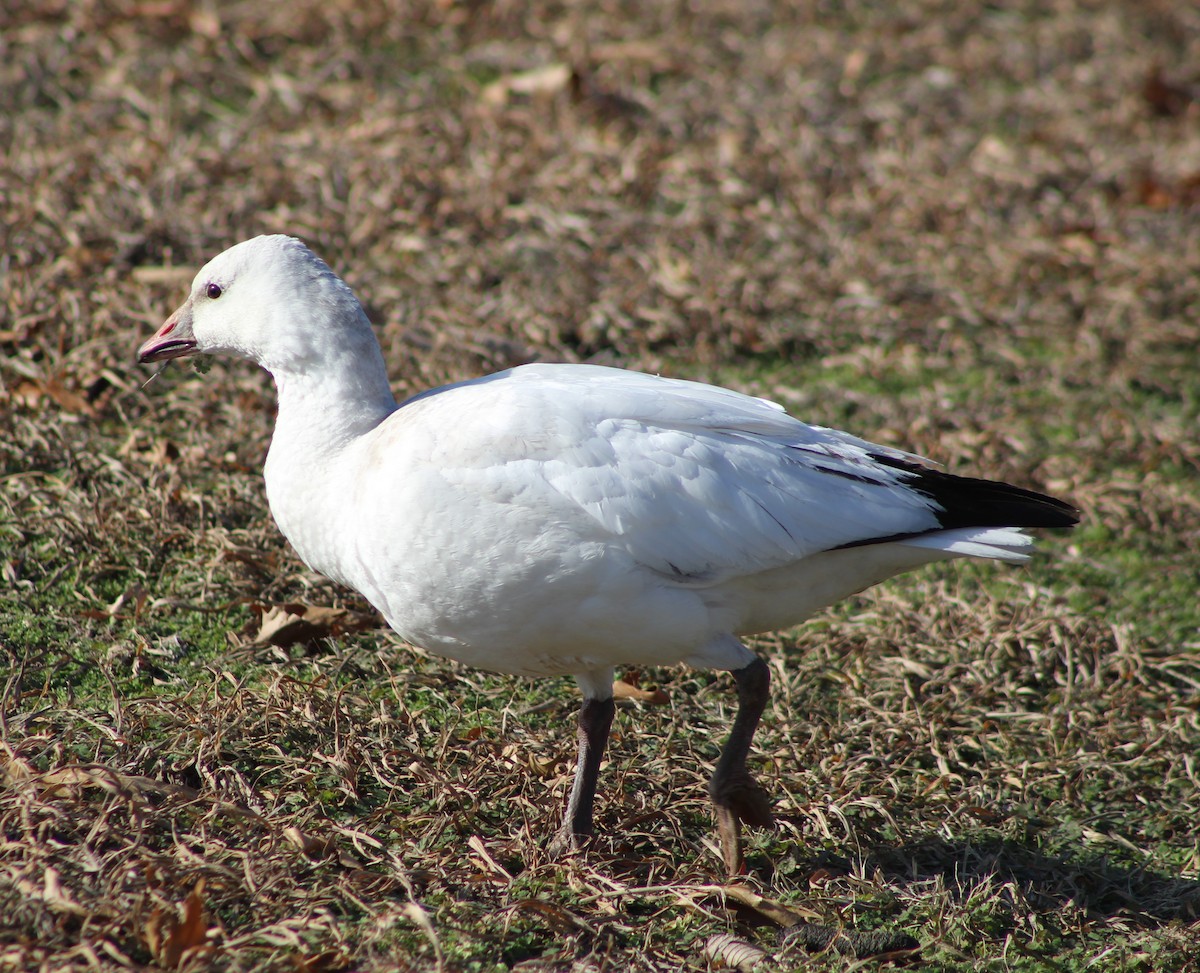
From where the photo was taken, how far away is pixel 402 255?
6.25 m

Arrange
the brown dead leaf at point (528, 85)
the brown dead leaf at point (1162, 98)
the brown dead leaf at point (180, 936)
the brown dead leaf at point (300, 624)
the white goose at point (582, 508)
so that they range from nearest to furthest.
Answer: the brown dead leaf at point (180, 936) < the white goose at point (582, 508) < the brown dead leaf at point (300, 624) < the brown dead leaf at point (528, 85) < the brown dead leaf at point (1162, 98)

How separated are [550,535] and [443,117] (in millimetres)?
4518

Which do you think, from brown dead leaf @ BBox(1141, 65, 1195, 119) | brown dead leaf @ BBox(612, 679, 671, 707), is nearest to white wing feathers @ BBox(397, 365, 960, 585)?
brown dead leaf @ BBox(612, 679, 671, 707)

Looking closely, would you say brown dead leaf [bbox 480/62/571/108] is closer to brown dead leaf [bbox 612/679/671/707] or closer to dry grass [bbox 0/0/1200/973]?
dry grass [bbox 0/0/1200/973]

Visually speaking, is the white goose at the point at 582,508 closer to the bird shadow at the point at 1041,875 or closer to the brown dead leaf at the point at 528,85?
the bird shadow at the point at 1041,875

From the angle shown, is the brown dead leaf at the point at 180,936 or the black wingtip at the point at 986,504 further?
the black wingtip at the point at 986,504

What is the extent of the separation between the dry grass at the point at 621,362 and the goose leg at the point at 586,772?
8 centimetres

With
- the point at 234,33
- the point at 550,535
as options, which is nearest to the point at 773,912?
the point at 550,535

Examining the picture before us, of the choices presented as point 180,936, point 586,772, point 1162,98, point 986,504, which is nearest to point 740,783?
point 586,772

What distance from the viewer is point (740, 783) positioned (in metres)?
3.44

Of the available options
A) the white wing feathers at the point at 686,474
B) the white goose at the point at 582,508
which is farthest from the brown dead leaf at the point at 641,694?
the white wing feathers at the point at 686,474

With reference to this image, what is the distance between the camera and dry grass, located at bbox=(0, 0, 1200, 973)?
3.24m

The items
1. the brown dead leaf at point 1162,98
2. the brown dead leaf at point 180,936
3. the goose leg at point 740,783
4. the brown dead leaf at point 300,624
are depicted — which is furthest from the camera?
the brown dead leaf at point 1162,98

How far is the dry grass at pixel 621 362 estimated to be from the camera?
3.24 meters
